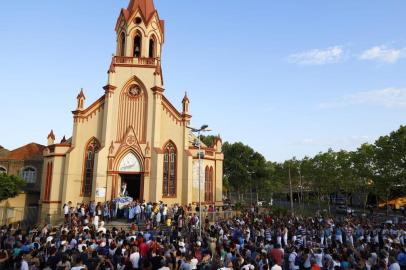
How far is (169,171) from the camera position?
3123cm

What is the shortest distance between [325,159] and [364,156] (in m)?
7.89

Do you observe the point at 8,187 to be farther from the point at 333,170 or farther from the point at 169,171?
the point at 333,170

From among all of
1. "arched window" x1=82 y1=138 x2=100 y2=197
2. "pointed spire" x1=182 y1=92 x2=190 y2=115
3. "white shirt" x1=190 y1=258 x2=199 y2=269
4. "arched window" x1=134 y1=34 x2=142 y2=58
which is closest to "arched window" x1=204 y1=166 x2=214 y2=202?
"pointed spire" x1=182 y1=92 x2=190 y2=115

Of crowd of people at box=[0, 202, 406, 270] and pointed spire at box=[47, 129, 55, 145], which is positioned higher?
pointed spire at box=[47, 129, 55, 145]

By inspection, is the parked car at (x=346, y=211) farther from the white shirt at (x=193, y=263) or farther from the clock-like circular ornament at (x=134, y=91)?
the white shirt at (x=193, y=263)

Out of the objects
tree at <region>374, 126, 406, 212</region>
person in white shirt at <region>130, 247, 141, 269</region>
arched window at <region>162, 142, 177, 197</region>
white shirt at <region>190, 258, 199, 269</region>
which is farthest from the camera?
tree at <region>374, 126, 406, 212</region>

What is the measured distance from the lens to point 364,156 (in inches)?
1673

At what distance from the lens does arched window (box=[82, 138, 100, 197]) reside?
30.1 metres

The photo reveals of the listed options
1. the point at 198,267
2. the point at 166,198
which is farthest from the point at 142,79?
the point at 198,267

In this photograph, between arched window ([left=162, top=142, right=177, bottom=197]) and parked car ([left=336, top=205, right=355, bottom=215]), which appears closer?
arched window ([left=162, top=142, right=177, bottom=197])

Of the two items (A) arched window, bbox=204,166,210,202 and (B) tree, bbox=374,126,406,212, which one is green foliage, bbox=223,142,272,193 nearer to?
Answer: (B) tree, bbox=374,126,406,212

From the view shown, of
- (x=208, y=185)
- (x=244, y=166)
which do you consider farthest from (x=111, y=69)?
(x=244, y=166)

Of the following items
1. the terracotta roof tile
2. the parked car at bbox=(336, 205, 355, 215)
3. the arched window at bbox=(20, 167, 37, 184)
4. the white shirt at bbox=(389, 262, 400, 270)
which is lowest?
the white shirt at bbox=(389, 262, 400, 270)

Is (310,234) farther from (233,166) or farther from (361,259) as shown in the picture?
(233,166)
